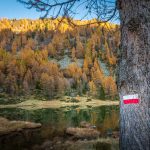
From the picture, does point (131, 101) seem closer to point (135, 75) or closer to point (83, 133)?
point (135, 75)

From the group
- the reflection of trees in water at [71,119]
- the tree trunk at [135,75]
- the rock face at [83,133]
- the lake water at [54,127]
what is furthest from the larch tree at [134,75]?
the reflection of trees in water at [71,119]

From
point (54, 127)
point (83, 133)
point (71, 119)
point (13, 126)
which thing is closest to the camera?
point (83, 133)

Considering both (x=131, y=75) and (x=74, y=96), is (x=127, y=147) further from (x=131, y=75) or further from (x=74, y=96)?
(x=74, y=96)

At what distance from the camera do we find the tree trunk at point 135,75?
14.3 feet

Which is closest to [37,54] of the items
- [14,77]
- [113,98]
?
[14,77]

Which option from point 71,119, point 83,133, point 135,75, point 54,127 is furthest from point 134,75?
point 71,119

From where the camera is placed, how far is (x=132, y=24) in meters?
4.54

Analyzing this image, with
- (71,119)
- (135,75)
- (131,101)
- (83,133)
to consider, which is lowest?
(71,119)

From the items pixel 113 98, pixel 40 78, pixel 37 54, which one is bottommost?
pixel 113 98

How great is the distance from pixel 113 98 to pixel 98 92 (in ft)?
38.7

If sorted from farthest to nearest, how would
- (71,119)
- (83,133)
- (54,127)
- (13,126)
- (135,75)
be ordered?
(71,119) → (13,126) → (54,127) → (83,133) → (135,75)

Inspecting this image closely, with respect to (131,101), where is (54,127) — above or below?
below

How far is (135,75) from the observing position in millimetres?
4438

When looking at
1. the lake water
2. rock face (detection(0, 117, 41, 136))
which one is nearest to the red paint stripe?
Answer: the lake water
